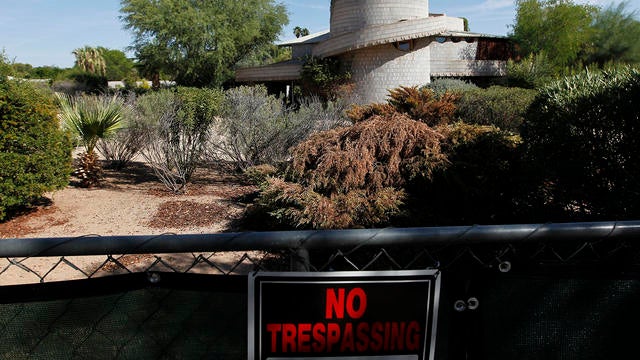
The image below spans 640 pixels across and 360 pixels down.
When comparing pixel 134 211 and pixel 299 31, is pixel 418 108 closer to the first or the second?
pixel 134 211

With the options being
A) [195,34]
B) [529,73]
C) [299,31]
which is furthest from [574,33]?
[299,31]

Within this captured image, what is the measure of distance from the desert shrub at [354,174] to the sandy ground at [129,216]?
1.11m

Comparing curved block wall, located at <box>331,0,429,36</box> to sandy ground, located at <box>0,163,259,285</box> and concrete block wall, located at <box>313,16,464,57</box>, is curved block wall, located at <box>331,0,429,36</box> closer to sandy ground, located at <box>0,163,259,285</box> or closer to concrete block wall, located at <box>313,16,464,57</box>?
concrete block wall, located at <box>313,16,464,57</box>

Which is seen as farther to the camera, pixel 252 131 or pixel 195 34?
pixel 195 34

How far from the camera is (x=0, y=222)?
25.5ft

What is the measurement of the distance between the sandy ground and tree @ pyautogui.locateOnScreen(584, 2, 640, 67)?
117ft

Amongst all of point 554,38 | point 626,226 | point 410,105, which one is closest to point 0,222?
point 410,105

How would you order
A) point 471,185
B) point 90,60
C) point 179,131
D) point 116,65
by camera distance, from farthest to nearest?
point 116,65
point 90,60
point 179,131
point 471,185

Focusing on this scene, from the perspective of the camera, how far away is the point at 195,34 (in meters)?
34.0

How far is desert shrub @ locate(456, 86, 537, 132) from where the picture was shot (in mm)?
13508

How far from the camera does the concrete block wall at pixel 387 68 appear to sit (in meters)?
27.5

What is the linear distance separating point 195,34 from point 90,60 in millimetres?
39139

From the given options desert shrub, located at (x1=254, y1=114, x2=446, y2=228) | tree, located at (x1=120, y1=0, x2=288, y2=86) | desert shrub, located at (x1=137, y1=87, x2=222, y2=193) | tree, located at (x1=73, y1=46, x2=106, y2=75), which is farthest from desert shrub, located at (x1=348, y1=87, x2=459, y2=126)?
tree, located at (x1=73, y1=46, x2=106, y2=75)

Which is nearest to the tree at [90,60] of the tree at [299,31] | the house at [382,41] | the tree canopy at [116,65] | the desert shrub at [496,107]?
the tree canopy at [116,65]
